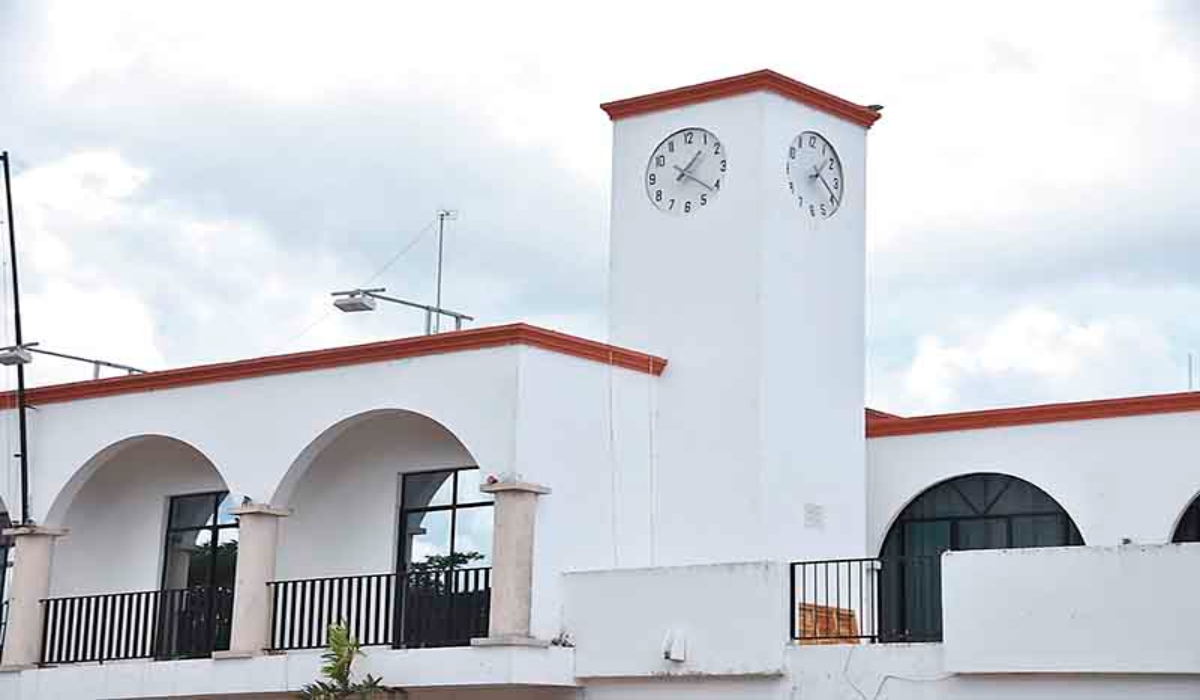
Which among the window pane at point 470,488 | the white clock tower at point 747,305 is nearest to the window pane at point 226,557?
the window pane at point 470,488

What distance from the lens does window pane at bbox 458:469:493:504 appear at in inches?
890

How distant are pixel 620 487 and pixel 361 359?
9.42 feet

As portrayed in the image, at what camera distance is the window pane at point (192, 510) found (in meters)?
25.4

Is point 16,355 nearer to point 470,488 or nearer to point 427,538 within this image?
point 427,538

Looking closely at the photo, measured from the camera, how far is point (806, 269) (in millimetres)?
23516

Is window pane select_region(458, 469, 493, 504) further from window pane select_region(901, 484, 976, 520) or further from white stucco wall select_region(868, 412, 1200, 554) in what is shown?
window pane select_region(901, 484, 976, 520)

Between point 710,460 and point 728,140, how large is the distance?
11.3 feet

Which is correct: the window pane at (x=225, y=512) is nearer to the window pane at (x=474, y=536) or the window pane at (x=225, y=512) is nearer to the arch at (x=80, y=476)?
the arch at (x=80, y=476)

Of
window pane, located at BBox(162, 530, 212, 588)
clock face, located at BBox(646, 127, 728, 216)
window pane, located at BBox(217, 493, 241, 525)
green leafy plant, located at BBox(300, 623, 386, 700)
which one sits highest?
clock face, located at BBox(646, 127, 728, 216)

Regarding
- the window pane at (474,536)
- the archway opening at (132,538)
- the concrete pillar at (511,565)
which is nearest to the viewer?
the concrete pillar at (511,565)

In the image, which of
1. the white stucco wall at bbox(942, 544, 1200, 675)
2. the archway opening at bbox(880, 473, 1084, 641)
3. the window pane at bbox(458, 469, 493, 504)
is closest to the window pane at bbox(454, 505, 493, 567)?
the window pane at bbox(458, 469, 493, 504)

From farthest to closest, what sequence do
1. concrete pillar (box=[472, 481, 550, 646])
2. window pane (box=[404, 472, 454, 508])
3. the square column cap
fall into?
window pane (box=[404, 472, 454, 508]) < the square column cap < concrete pillar (box=[472, 481, 550, 646])

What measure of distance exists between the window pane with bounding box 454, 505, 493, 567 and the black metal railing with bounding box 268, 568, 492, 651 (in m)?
0.45

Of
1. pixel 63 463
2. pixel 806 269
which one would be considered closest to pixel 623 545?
pixel 806 269
